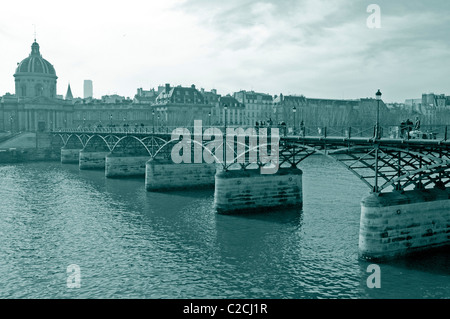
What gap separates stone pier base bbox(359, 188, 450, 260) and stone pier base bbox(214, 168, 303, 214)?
45.4ft

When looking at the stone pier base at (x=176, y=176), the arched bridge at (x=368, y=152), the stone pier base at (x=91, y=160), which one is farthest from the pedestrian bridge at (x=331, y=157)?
the stone pier base at (x=91, y=160)

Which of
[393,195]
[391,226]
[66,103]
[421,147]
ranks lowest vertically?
[391,226]

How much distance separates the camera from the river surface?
21.0 metres

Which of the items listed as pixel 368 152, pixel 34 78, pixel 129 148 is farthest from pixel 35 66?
pixel 368 152

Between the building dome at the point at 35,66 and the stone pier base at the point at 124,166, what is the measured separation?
92.0 metres

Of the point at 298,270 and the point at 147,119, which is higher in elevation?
the point at 147,119

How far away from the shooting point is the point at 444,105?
6383 inches

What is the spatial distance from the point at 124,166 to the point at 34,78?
301 feet

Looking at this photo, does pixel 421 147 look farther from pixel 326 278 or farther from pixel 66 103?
pixel 66 103

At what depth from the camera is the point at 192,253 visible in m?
26.3

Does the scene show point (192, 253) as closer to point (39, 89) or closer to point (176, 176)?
point (176, 176)
